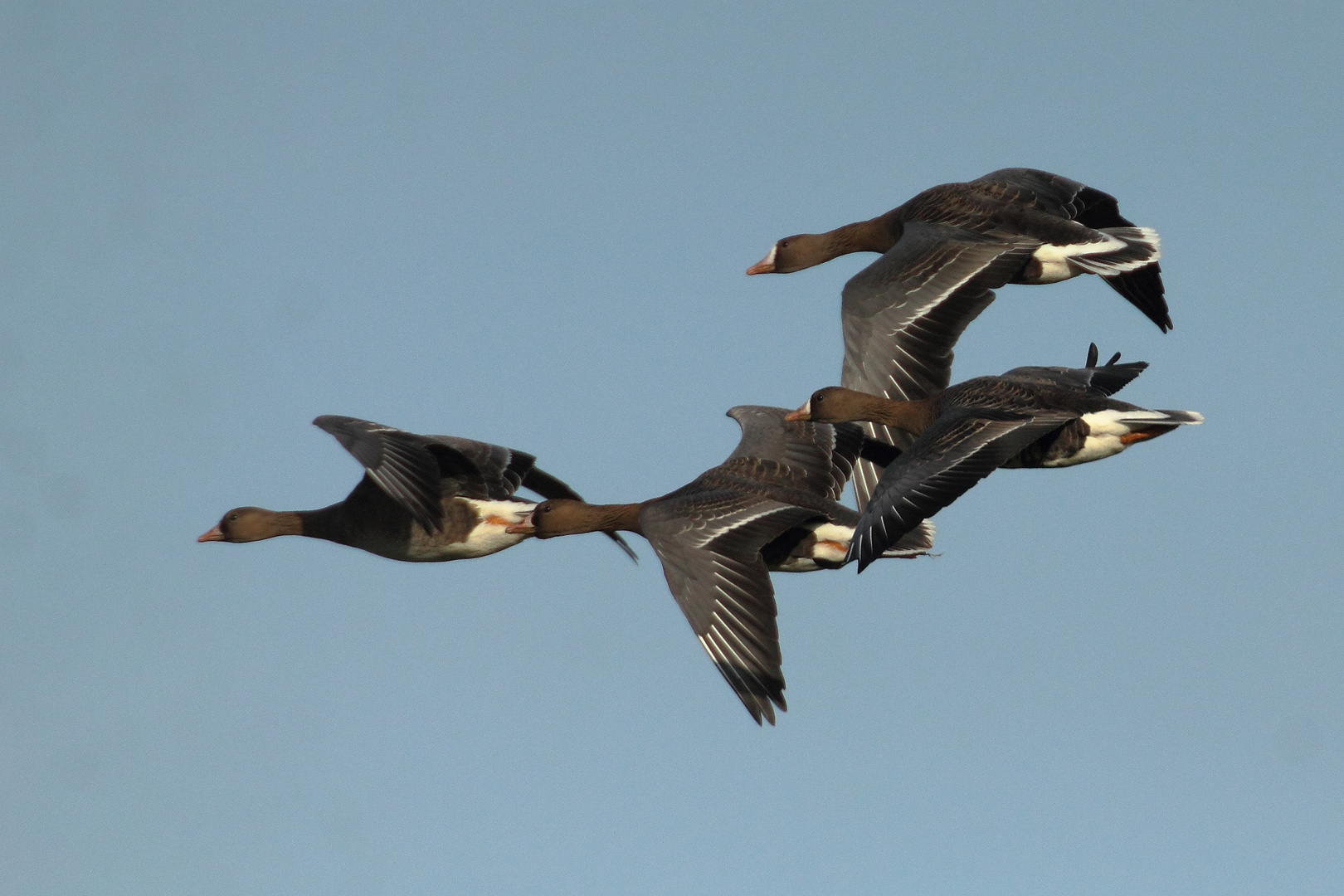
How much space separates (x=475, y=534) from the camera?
60.8ft

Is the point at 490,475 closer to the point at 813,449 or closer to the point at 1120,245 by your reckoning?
the point at 813,449

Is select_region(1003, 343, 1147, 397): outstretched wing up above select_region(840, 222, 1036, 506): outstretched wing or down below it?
below

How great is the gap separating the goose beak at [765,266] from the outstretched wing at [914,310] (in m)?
3.82

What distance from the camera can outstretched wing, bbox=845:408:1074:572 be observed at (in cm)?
1416

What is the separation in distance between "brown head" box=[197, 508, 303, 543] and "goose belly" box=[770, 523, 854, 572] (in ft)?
19.8

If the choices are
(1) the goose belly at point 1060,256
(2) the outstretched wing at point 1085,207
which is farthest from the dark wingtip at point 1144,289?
(1) the goose belly at point 1060,256

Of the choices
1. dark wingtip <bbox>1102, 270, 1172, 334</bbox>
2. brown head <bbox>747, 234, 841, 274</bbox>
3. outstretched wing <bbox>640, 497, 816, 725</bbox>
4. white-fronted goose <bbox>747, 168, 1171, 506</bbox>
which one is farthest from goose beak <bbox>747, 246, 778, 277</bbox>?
outstretched wing <bbox>640, 497, 816, 725</bbox>

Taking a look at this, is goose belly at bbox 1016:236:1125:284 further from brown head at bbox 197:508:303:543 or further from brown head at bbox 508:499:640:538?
brown head at bbox 197:508:303:543

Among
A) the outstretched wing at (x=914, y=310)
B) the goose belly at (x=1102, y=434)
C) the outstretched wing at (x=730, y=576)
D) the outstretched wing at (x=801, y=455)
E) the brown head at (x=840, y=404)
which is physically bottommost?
the outstretched wing at (x=730, y=576)

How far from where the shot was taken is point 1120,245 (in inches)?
695

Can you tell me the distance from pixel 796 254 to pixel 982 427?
21.0ft

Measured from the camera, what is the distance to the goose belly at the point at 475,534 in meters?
18.5

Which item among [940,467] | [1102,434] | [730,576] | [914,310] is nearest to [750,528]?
[730,576]

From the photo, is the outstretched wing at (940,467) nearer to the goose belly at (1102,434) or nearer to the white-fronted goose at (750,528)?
the white-fronted goose at (750,528)
